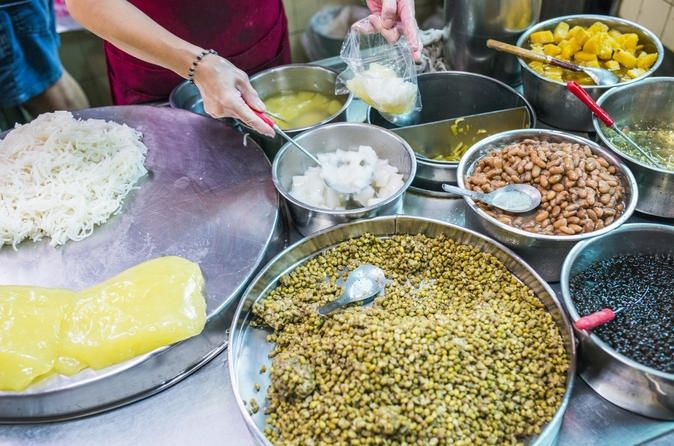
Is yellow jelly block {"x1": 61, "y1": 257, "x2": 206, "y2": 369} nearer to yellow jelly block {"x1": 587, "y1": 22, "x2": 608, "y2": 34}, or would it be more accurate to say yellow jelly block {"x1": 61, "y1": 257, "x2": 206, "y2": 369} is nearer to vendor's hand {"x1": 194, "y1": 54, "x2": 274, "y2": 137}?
vendor's hand {"x1": 194, "y1": 54, "x2": 274, "y2": 137}

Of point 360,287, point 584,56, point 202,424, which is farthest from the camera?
point 584,56

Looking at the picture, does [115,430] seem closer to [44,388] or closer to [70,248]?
[44,388]

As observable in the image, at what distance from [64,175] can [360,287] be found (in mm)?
1358

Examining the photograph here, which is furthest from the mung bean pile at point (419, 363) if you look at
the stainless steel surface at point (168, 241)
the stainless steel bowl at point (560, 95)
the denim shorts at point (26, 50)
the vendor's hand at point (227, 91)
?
the denim shorts at point (26, 50)

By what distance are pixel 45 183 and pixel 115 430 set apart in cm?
110

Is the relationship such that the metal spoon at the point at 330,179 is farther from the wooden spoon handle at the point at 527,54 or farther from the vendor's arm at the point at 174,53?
the wooden spoon handle at the point at 527,54

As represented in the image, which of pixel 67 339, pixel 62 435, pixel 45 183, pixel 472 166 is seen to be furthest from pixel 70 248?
pixel 472 166

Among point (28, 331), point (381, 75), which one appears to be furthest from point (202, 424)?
point (381, 75)

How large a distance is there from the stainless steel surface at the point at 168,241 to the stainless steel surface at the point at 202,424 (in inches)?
1.6

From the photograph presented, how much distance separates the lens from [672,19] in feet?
8.79

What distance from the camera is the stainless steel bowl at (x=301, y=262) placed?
1.57 m

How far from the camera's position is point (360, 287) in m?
1.89

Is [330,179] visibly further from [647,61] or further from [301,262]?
[647,61]

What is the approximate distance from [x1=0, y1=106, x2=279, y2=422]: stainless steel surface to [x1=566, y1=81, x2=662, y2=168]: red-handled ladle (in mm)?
1322
